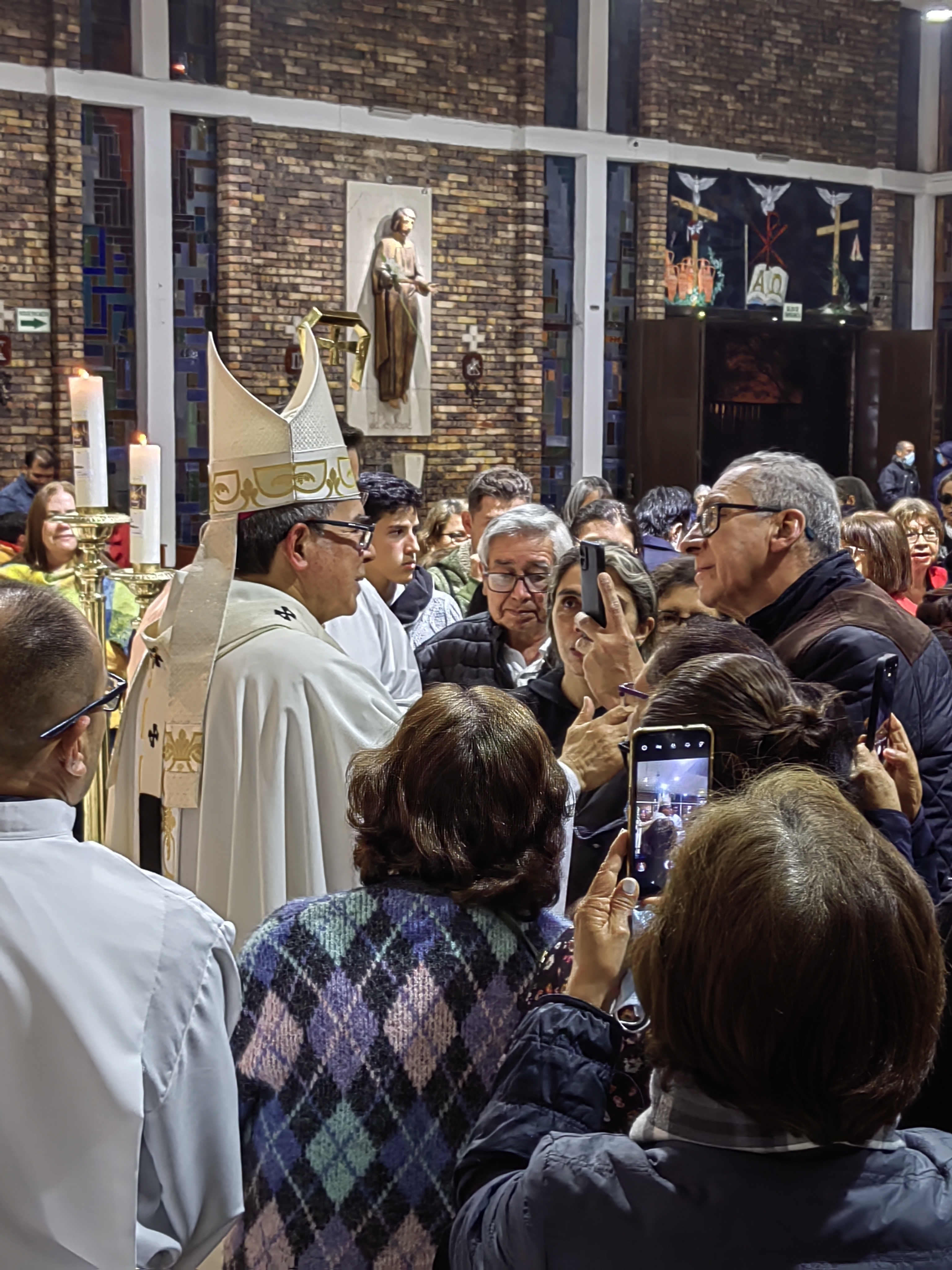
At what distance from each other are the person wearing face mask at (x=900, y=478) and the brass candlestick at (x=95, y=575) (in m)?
11.7

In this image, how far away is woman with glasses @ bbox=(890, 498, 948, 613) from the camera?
23.0 feet

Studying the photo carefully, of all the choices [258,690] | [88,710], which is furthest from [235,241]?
[88,710]

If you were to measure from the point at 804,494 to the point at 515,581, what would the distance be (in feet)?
3.85

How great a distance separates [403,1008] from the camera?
1.88 m

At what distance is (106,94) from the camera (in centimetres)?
1161

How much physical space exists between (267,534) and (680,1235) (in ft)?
7.93

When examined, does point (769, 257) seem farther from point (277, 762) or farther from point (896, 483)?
point (277, 762)

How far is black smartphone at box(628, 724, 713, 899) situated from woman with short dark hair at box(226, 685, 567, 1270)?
0.51ft

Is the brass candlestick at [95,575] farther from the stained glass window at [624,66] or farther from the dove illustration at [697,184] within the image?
the dove illustration at [697,184]

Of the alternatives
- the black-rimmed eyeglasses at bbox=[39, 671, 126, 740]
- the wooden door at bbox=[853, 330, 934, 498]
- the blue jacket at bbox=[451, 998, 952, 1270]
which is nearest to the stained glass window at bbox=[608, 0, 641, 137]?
the wooden door at bbox=[853, 330, 934, 498]

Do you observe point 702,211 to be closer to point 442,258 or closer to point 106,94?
point 442,258

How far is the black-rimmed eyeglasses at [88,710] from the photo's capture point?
1888 millimetres

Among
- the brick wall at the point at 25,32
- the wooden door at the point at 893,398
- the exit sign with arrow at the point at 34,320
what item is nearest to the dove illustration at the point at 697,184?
the wooden door at the point at 893,398

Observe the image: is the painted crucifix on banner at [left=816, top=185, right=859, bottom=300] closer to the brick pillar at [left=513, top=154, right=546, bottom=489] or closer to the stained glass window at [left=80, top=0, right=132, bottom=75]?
the brick pillar at [left=513, top=154, right=546, bottom=489]
